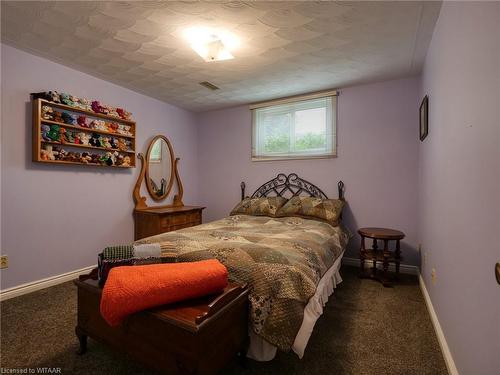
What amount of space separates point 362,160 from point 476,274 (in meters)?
2.36

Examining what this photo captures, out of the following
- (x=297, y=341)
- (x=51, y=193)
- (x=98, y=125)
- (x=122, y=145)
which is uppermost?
(x=98, y=125)

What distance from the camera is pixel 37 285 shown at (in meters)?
2.57

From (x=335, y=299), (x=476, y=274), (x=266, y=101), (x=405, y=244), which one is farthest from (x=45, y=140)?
(x=405, y=244)

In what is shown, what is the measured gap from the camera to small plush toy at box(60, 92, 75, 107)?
8.75 feet

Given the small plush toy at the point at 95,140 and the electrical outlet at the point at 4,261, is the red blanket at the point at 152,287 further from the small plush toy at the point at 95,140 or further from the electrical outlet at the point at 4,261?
the small plush toy at the point at 95,140

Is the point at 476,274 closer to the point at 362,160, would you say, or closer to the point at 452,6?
the point at 452,6

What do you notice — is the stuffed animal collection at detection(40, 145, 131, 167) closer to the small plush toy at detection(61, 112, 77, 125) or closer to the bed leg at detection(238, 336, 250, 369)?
the small plush toy at detection(61, 112, 77, 125)

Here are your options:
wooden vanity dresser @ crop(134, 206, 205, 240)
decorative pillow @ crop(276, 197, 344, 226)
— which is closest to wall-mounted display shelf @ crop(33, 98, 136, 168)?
wooden vanity dresser @ crop(134, 206, 205, 240)

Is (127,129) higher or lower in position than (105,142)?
higher

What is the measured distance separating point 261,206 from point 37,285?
2501mm

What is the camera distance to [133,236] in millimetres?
3537

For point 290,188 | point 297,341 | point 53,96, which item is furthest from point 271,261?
point 53,96

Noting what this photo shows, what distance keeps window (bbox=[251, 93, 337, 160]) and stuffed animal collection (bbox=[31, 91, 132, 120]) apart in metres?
1.85

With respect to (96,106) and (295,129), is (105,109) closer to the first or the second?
(96,106)
